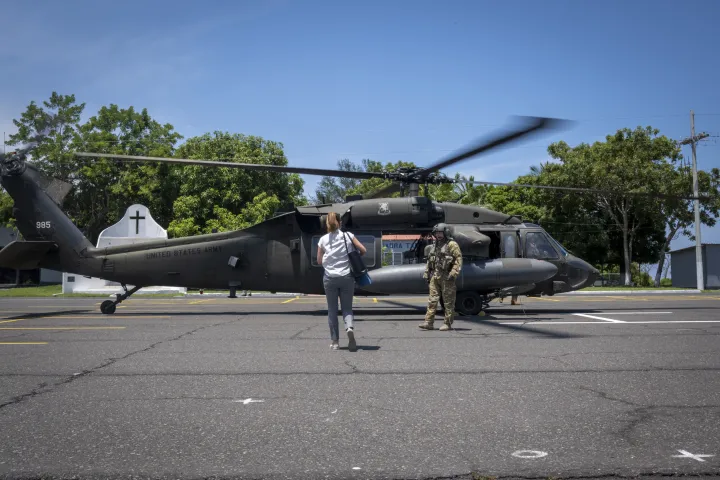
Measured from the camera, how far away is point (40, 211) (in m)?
14.4

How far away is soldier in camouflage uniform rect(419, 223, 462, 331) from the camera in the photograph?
10.1 metres

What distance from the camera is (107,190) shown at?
48.1 meters

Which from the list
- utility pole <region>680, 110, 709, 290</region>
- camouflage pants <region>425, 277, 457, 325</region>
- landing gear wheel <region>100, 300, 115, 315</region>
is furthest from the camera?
utility pole <region>680, 110, 709, 290</region>

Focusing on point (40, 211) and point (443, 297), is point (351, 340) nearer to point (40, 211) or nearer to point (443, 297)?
point (443, 297)

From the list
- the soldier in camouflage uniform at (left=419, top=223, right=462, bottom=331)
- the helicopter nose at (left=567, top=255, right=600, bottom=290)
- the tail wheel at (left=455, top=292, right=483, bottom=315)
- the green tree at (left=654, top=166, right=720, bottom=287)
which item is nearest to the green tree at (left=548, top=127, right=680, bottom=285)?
the green tree at (left=654, top=166, right=720, bottom=287)

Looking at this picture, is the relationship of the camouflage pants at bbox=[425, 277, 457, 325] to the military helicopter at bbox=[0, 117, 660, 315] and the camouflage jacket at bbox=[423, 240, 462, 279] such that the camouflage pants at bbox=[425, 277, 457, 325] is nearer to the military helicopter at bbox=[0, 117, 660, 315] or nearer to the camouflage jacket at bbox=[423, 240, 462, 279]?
the camouflage jacket at bbox=[423, 240, 462, 279]

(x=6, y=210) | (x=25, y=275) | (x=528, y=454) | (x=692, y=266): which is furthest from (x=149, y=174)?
(x=528, y=454)

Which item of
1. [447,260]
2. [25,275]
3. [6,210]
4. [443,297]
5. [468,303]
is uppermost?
[6,210]

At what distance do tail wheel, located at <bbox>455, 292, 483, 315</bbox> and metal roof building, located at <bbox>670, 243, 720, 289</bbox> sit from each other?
34.7 meters

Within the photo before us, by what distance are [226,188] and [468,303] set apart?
1274 inches

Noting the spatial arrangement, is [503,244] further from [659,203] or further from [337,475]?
[659,203]

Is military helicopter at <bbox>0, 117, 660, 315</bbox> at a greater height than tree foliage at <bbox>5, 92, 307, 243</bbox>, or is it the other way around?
tree foliage at <bbox>5, 92, 307, 243</bbox>

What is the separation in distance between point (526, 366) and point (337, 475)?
12.1ft

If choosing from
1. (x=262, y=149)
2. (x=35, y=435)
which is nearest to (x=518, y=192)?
(x=262, y=149)
